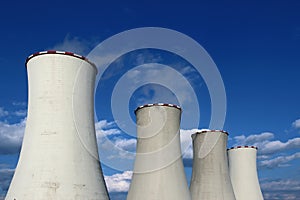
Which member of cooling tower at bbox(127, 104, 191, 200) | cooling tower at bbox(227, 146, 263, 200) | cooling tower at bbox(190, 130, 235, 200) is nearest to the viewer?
cooling tower at bbox(127, 104, 191, 200)

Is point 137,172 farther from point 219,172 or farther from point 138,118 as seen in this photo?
point 219,172

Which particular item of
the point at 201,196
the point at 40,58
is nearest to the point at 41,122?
the point at 40,58

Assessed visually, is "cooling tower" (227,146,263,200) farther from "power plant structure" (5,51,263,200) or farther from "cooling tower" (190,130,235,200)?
"power plant structure" (5,51,263,200)

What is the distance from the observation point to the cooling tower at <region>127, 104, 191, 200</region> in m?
16.1

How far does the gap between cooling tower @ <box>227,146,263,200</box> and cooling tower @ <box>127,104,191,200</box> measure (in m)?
9.99

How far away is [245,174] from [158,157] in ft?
37.3

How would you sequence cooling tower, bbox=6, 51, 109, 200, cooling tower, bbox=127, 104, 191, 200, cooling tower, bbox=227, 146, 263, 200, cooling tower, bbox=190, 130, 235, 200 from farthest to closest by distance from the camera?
cooling tower, bbox=227, 146, 263, 200
cooling tower, bbox=190, 130, 235, 200
cooling tower, bbox=127, 104, 191, 200
cooling tower, bbox=6, 51, 109, 200

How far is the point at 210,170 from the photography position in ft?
68.0

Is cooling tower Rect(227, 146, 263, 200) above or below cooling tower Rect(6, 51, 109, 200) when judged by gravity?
above

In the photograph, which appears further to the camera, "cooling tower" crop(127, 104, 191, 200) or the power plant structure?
"cooling tower" crop(127, 104, 191, 200)

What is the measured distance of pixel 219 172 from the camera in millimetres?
20797

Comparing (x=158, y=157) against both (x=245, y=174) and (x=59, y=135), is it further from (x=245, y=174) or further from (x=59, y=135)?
(x=245, y=174)

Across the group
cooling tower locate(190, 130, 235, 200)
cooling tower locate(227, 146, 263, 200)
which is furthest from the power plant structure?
cooling tower locate(227, 146, 263, 200)

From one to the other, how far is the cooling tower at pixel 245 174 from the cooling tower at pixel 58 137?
15587 mm
